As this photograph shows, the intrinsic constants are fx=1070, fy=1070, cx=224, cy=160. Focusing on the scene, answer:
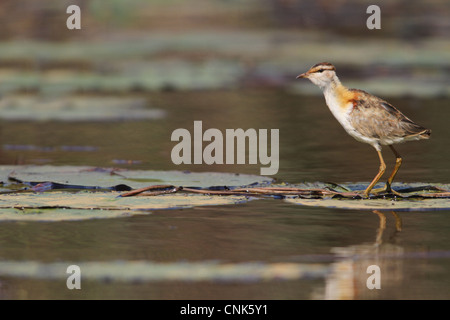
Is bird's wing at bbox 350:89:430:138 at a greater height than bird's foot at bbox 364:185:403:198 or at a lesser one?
greater

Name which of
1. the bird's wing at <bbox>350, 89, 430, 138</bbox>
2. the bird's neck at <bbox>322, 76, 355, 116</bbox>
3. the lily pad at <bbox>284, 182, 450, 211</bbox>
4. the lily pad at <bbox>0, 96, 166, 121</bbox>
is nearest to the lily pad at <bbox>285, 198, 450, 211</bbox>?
the lily pad at <bbox>284, 182, 450, 211</bbox>

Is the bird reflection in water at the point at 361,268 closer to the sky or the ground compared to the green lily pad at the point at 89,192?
closer to the ground

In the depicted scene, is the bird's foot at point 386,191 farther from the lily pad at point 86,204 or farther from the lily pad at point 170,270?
the lily pad at point 170,270

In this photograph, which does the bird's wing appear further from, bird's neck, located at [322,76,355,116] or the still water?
the still water

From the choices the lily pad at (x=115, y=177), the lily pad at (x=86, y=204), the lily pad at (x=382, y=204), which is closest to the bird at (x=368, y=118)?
the lily pad at (x=382, y=204)

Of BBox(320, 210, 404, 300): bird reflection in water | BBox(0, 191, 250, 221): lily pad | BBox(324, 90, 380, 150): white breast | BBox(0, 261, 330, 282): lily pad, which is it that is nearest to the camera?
BBox(320, 210, 404, 300): bird reflection in water

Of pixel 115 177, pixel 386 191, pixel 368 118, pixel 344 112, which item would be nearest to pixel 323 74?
pixel 344 112

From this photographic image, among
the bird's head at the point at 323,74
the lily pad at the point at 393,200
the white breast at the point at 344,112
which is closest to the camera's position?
the lily pad at the point at 393,200

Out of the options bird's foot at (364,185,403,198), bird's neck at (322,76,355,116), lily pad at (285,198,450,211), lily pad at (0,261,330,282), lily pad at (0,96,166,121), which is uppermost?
lily pad at (0,96,166,121)

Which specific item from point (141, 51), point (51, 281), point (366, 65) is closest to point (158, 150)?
point (51, 281)
